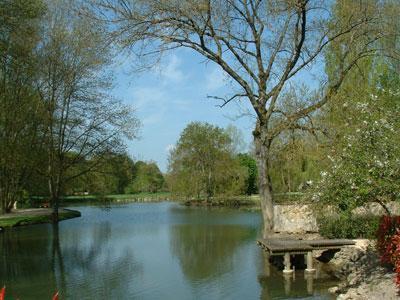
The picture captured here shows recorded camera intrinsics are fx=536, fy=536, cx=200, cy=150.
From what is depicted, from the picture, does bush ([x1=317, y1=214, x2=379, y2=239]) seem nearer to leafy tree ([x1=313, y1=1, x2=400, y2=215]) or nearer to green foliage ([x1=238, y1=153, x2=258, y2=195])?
leafy tree ([x1=313, y1=1, x2=400, y2=215])

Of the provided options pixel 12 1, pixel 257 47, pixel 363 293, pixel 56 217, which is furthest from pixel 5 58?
pixel 56 217

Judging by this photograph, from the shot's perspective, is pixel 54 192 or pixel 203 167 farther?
pixel 203 167

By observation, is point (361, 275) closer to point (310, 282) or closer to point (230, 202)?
point (310, 282)

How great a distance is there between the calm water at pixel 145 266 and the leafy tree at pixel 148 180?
66.5m

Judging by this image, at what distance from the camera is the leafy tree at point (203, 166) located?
62719 mm

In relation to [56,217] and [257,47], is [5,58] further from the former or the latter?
[56,217]

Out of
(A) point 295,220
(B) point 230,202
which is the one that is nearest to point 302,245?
(A) point 295,220

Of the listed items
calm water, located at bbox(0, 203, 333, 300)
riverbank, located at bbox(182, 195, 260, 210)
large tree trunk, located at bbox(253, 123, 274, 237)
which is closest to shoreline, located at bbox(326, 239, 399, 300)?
calm water, located at bbox(0, 203, 333, 300)

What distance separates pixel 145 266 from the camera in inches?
721

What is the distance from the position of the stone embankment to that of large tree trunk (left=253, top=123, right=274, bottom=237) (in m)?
2.84

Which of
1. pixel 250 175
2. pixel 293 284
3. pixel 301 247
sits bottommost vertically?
pixel 293 284

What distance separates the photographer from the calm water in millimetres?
14180

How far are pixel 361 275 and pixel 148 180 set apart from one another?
3451 inches

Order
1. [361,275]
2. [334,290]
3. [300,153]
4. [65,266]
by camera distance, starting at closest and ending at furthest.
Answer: [361,275] < [334,290] < [65,266] < [300,153]
